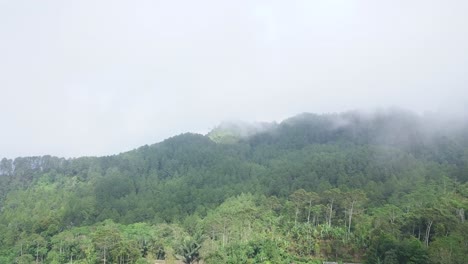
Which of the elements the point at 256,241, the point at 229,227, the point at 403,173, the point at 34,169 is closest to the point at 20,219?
the point at 34,169

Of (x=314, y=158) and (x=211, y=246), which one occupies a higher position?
(x=314, y=158)

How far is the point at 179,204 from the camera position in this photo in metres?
71.9

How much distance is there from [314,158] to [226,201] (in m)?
22.6

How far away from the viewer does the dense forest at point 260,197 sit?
4144cm

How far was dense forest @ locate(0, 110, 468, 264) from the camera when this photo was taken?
4144cm

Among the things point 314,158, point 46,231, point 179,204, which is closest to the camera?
point 46,231

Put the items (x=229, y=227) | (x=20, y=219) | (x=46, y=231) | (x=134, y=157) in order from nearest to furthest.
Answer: (x=229, y=227) → (x=46, y=231) → (x=20, y=219) → (x=134, y=157)

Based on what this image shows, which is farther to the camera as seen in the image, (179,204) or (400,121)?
(400,121)

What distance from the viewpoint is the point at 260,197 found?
66438 mm

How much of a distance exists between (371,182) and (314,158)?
18088 millimetres

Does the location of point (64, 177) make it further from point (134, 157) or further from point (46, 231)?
point (46, 231)

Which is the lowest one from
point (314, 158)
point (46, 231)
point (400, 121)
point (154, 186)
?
point (46, 231)

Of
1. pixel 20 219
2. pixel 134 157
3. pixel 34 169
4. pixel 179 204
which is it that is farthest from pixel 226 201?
pixel 34 169

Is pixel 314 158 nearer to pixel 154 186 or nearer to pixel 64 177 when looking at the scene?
pixel 154 186
